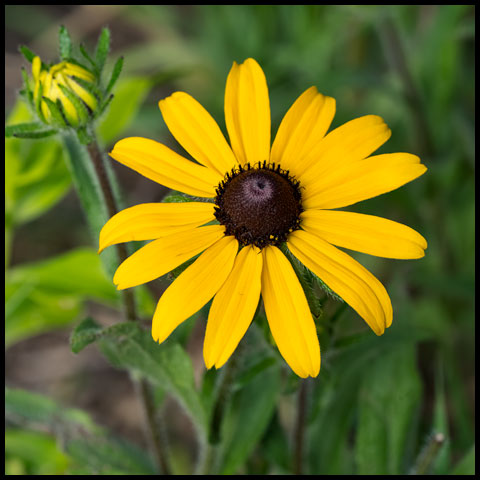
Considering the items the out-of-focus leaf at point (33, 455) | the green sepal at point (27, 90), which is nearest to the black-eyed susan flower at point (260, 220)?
the green sepal at point (27, 90)

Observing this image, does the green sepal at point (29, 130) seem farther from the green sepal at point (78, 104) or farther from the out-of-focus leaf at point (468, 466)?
the out-of-focus leaf at point (468, 466)

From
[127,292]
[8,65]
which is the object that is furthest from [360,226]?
[8,65]

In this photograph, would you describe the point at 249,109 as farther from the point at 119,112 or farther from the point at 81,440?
the point at 81,440

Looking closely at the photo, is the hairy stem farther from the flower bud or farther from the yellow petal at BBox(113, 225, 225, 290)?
the yellow petal at BBox(113, 225, 225, 290)

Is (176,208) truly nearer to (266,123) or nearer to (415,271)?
(266,123)

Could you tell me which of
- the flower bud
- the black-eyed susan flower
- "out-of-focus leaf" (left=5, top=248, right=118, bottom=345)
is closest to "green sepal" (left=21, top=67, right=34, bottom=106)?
the flower bud

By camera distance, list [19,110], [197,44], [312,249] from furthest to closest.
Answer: [197,44] < [19,110] < [312,249]
